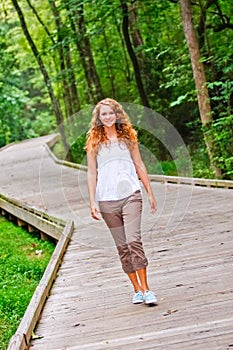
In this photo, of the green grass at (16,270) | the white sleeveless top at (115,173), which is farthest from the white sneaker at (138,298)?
the green grass at (16,270)

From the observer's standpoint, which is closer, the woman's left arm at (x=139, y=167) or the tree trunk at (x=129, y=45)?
the woman's left arm at (x=139, y=167)

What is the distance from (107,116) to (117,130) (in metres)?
0.15

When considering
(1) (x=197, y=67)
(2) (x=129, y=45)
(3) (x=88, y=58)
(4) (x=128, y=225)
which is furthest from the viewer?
(3) (x=88, y=58)

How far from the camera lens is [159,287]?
17.3 ft

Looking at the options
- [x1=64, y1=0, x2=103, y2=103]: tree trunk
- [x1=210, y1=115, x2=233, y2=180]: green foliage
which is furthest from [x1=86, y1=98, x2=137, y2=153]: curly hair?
[x1=64, y1=0, x2=103, y2=103]: tree trunk

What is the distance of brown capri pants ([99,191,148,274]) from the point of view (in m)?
4.66

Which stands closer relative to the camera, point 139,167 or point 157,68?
point 139,167

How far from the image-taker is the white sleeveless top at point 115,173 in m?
4.71

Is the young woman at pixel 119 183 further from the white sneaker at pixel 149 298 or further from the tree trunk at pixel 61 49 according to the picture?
the tree trunk at pixel 61 49

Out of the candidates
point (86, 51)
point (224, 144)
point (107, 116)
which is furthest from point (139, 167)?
point (86, 51)

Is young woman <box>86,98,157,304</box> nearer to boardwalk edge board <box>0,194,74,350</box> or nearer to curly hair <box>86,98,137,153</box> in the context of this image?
curly hair <box>86,98,137,153</box>

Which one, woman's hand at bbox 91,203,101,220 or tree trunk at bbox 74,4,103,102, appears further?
tree trunk at bbox 74,4,103,102

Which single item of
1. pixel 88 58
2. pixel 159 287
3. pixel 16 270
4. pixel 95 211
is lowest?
pixel 16 270

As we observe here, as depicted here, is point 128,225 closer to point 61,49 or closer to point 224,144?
point 224,144
